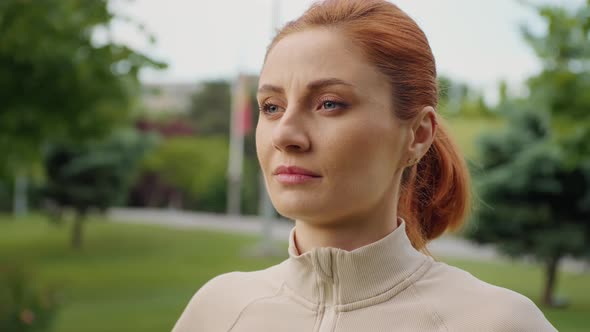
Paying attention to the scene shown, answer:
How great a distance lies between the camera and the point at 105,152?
709 inches

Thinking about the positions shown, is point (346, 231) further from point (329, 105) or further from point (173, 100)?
point (173, 100)

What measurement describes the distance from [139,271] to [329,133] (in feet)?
53.3

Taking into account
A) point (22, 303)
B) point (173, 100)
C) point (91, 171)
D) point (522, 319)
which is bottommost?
point (173, 100)

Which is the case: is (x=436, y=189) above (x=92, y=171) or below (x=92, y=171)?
above

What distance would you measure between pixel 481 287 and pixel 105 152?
56.5ft

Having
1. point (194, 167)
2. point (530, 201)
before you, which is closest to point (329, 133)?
point (530, 201)

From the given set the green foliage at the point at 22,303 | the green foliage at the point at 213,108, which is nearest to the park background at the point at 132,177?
the green foliage at the point at 22,303

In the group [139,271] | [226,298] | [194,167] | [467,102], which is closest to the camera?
[226,298]

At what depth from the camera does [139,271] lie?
17.1 meters

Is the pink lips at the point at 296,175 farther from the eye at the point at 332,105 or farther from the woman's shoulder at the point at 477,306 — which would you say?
the woman's shoulder at the point at 477,306

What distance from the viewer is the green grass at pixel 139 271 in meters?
11.8

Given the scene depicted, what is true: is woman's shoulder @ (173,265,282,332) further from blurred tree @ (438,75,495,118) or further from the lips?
blurred tree @ (438,75,495,118)

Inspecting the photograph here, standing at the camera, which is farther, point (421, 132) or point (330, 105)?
point (421, 132)

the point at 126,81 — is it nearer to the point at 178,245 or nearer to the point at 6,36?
the point at 6,36
